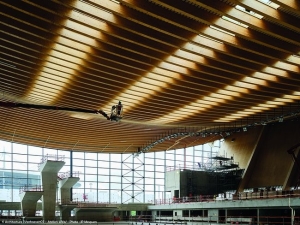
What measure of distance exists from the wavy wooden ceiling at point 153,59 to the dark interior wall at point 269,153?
5000 millimetres

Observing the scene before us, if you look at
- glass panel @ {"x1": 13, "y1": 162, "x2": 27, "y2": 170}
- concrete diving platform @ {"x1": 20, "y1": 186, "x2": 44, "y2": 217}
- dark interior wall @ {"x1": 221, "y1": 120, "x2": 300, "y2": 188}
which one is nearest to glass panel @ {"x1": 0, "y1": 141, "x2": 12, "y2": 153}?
glass panel @ {"x1": 13, "y1": 162, "x2": 27, "y2": 170}

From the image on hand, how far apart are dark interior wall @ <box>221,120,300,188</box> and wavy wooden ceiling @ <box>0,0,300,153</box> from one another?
5000 millimetres

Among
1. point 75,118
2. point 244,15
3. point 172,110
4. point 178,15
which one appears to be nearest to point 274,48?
point 244,15

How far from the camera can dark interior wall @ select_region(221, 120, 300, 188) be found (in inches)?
1646

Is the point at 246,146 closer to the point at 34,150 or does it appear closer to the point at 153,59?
the point at 34,150

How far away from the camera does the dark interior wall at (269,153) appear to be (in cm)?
4181

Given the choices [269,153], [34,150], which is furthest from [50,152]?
[269,153]

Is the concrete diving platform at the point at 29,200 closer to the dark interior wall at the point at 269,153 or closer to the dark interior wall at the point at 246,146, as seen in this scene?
the dark interior wall at the point at 269,153

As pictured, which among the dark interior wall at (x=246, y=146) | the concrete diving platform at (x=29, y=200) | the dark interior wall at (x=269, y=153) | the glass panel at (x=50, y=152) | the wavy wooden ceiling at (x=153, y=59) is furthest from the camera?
the glass panel at (x=50, y=152)

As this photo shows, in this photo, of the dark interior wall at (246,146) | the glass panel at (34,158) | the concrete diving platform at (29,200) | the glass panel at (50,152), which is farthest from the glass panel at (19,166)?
the dark interior wall at (246,146)

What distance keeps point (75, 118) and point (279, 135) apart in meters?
21.3

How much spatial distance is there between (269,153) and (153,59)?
25816mm

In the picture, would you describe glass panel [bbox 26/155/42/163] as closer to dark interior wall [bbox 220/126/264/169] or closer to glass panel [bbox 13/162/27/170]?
glass panel [bbox 13/162/27/170]

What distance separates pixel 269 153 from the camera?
145ft
